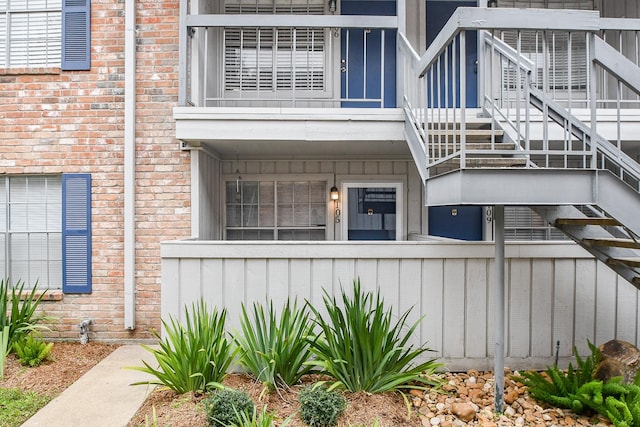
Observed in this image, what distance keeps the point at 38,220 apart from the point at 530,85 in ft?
20.3

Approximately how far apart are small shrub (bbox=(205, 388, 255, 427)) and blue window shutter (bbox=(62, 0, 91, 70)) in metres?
4.63

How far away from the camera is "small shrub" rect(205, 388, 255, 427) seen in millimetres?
2943

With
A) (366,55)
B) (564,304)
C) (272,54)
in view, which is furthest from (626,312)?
(272,54)

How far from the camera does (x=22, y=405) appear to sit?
3529mm

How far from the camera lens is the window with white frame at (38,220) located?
5578 millimetres

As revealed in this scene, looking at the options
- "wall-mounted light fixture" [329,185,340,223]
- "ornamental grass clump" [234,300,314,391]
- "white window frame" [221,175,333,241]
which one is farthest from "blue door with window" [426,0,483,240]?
"ornamental grass clump" [234,300,314,391]

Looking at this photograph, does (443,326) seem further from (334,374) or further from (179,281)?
(179,281)

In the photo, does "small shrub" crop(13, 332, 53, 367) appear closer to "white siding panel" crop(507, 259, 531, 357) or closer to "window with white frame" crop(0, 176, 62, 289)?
"window with white frame" crop(0, 176, 62, 289)

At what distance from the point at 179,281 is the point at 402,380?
2266mm

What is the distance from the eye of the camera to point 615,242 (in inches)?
130

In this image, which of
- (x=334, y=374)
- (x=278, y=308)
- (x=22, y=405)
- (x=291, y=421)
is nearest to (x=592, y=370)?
(x=334, y=374)

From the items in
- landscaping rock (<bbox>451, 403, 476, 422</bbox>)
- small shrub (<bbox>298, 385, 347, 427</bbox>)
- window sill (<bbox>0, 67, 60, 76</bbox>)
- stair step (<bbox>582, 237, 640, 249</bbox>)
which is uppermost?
window sill (<bbox>0, 67, 60, 76</bbox>)

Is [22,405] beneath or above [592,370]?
beneath

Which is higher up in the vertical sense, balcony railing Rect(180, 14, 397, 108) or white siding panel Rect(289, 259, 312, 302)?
balcony railing Rect(180, 14, 397, 108)
